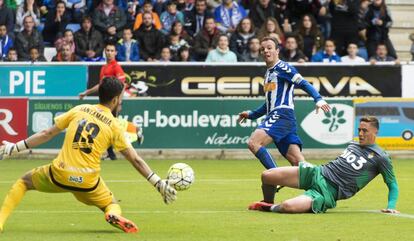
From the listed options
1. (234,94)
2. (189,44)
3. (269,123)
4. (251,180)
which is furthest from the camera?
(189,44)

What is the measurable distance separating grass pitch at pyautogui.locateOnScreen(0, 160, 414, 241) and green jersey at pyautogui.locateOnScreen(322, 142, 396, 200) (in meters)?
0.34

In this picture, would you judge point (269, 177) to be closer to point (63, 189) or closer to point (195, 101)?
point (63, 189)

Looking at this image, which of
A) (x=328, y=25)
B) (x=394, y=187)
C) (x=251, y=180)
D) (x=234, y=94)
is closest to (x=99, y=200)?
(x=394, y=187)

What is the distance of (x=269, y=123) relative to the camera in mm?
14070

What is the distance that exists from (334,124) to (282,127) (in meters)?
9.48

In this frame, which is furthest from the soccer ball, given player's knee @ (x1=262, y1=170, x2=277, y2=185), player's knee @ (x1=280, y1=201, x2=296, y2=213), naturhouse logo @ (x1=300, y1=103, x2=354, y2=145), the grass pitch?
naturhouse logo @ (x1=300, y1=103, x2=354, y2=145)

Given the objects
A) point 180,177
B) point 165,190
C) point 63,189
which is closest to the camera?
point 165,190

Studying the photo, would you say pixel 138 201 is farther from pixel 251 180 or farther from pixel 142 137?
pixel 142 137

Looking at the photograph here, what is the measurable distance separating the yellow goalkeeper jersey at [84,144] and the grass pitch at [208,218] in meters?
0.55

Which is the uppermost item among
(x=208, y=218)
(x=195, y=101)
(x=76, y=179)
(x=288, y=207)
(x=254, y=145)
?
(x=76, y=179)

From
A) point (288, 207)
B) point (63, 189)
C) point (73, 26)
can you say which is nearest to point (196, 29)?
point (73, 26)

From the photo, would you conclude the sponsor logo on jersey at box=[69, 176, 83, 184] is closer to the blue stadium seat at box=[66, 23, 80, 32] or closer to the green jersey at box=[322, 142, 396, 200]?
the green jersey at box=[322, 142, 396, 200]

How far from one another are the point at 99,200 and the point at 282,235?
1829 mm

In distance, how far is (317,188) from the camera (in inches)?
500
